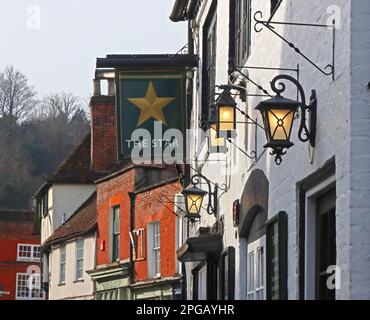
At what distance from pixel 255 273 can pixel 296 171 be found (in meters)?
3.34

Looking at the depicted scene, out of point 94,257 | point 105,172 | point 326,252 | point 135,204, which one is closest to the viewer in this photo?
point 326,252

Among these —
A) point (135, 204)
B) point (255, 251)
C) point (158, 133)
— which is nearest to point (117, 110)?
point (158, 133)

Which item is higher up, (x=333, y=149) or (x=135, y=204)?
(x=135, y=204)

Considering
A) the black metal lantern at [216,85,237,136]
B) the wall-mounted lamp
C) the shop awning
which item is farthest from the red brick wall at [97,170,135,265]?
the black metal lantern at [216,85,237,136]

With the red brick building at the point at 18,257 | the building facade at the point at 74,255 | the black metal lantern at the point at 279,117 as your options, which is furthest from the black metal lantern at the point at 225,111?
the red brick building at the point at 18,257

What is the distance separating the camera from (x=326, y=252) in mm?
10820

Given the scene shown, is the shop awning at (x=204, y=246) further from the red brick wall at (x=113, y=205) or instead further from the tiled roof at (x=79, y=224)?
the tiled roof at (x=79, y=224)

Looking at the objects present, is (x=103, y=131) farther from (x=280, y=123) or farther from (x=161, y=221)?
(x=280, y=123)

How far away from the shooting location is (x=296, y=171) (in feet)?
37.6

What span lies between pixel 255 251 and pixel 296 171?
11.0 ft

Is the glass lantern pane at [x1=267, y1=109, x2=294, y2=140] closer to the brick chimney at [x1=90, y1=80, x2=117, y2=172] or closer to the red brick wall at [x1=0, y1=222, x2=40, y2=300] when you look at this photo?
the brick chimney at [x1=90, y1=80, x2=117, y2=172]

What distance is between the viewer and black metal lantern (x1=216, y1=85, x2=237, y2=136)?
46.6ft
